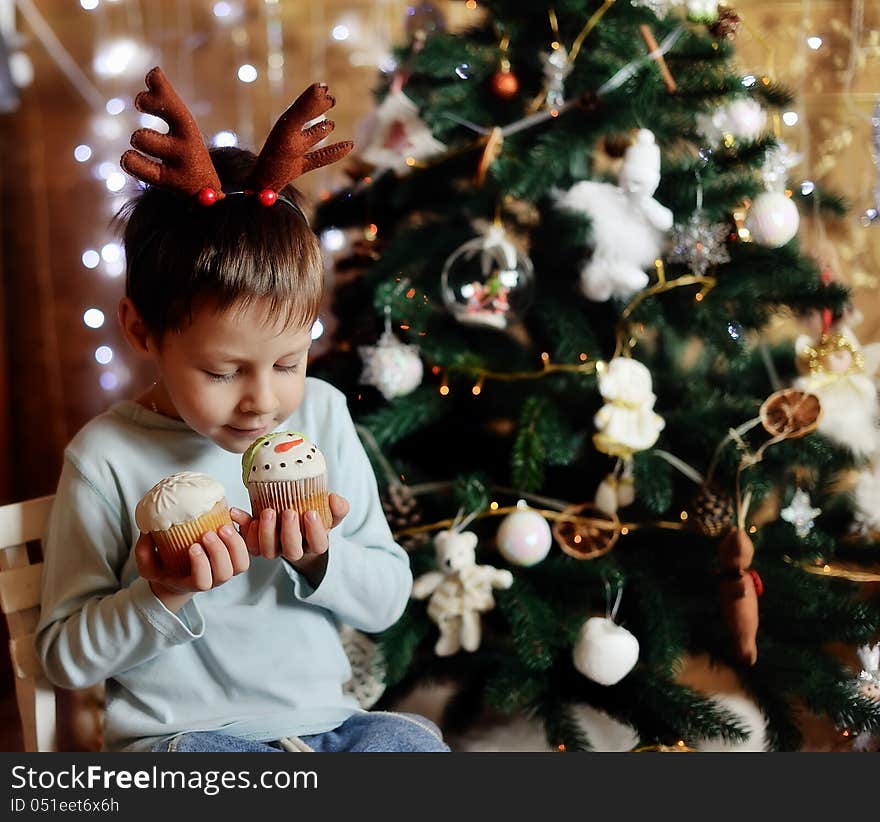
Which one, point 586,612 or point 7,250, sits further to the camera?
point 7,250

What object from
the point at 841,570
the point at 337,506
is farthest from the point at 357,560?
the point at 841,570

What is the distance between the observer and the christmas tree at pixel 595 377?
1.26m

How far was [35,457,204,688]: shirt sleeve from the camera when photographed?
949 mm

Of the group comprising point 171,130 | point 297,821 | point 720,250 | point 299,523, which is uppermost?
point 171,130

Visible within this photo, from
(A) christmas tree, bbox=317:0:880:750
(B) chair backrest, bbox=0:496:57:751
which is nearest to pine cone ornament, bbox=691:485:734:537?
(A) christmas tree, bbox=317:0:880:750

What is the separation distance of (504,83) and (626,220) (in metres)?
0.25

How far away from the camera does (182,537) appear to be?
88 centimetres

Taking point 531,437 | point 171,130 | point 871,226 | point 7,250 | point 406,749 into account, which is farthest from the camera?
point 7,250

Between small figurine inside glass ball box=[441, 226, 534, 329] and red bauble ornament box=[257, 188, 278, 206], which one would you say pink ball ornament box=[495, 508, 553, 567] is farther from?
red bauble ornament box=[257, 188, 278, 206]

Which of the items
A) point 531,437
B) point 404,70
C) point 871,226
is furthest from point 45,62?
point 871,226

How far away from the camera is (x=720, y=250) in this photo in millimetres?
1295

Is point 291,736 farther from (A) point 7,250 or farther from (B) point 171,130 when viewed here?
(A) point 7,250

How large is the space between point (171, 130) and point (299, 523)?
1.31 ft

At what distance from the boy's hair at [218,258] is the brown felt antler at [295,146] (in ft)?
0.09
